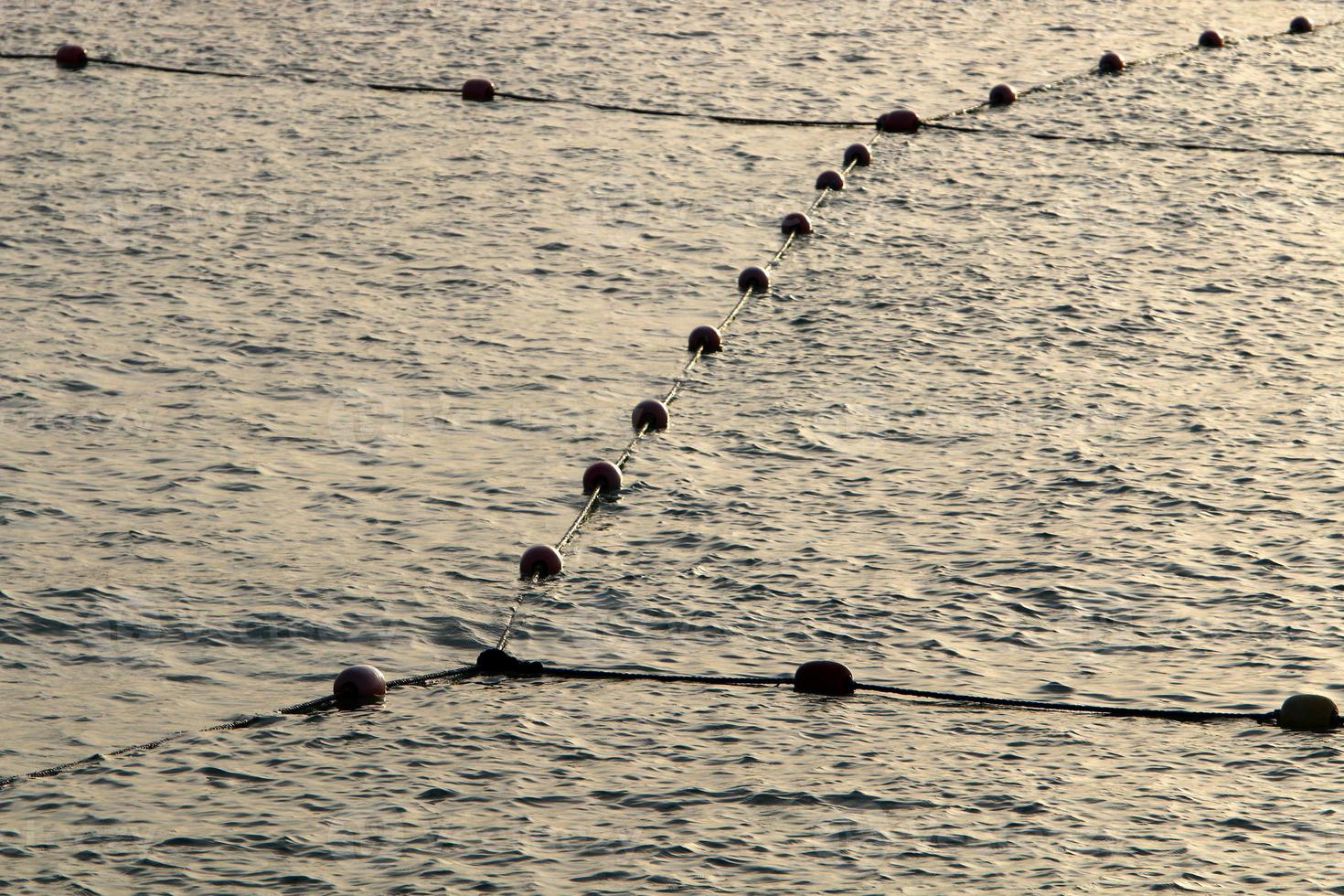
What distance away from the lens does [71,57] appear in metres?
5.82

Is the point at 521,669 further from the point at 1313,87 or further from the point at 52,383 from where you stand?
the point at 1313,87

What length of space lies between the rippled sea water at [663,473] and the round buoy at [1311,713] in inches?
0.8

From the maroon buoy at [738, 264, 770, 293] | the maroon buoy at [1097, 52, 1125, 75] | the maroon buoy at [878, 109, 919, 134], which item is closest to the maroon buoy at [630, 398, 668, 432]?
the maroon buoy at [738, 264, 770, 293]

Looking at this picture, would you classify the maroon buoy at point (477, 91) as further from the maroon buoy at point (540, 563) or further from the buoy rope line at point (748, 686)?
the buoy rope line at point (748, 686)

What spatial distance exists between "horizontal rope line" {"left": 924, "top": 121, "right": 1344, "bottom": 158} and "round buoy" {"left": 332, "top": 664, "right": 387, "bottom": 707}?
3176mm

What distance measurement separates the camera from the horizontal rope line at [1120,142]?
5.07m

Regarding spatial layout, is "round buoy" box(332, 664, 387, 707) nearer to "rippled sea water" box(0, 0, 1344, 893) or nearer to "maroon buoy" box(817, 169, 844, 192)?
"rippled sea water" box(0, 0, 1344, 893)

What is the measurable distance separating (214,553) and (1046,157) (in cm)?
284

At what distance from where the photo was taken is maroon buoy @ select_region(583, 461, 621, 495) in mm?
3234

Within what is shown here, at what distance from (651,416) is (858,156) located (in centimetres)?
178

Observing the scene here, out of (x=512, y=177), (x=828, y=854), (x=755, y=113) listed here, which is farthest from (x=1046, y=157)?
(x=828, y=854)

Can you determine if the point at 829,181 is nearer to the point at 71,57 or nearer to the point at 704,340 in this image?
the point at 704,340

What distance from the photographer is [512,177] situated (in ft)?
16.0

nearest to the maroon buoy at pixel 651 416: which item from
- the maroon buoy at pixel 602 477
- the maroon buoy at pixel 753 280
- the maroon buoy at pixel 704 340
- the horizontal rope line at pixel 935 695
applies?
the maroon buoy at pixel 602 477
